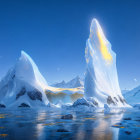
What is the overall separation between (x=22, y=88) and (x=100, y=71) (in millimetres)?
Result: 41185

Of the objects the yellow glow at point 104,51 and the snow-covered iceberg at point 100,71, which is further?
the yellow glow at point 104,51

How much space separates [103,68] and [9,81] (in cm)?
5203

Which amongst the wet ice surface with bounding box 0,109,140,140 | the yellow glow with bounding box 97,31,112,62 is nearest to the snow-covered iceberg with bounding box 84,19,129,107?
the yellow glow with bounding box 97,31,112,62

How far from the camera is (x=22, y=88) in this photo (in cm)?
9656

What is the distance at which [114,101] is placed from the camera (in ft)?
286

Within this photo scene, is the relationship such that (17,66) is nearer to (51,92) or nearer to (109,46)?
(51,92)

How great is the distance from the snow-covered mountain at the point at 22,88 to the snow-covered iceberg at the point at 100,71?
27820mm

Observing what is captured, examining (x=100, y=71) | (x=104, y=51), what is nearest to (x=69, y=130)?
(x=100, y=71)

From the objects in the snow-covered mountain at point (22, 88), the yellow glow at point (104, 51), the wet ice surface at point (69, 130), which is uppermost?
the yellow glow at point (104, 51)

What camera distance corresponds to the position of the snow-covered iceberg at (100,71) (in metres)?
82.9

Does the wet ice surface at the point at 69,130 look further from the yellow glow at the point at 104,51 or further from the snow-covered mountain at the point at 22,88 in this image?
the yellow glow at the point at 104,51

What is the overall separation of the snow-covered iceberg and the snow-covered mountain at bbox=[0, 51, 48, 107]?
2782 cm

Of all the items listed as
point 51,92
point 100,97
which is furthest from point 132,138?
point 51,92

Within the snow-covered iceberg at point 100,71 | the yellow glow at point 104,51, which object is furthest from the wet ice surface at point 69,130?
the yellow glow at point 104,51
